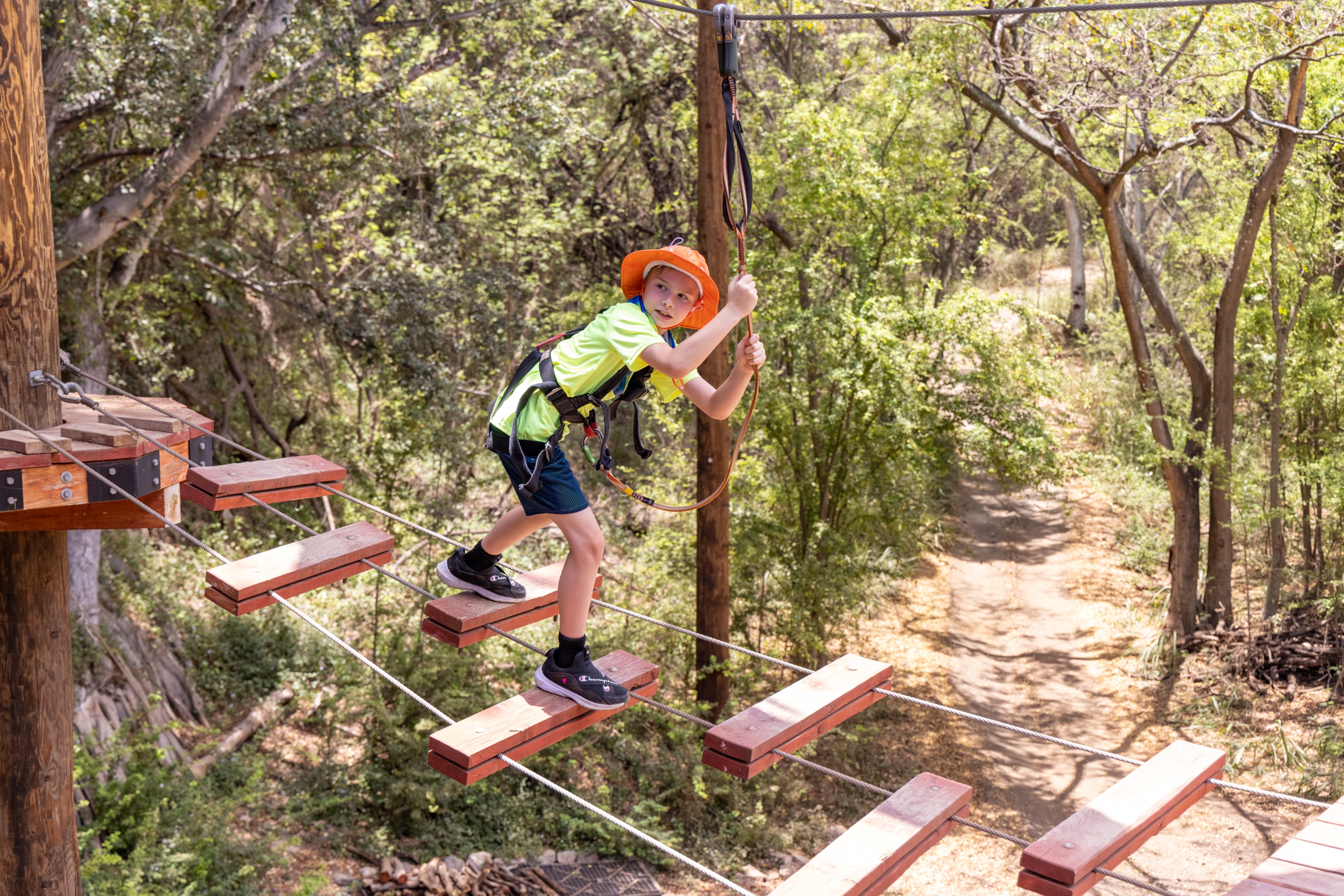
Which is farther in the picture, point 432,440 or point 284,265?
point 284,265

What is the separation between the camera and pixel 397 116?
963 centimetres

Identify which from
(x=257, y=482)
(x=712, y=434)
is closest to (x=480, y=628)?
(x=257, y=482)

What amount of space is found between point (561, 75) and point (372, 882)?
8.35 meters

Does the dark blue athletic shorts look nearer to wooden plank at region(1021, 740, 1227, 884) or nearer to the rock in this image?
wooden plank at region(1021, 740, 1227, 884)

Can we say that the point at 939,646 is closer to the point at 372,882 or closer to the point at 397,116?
the point at 372,882

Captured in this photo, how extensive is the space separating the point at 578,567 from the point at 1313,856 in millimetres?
2133

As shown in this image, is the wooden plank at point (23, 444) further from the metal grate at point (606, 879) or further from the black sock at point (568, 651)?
the metal grate at point (606, 879)

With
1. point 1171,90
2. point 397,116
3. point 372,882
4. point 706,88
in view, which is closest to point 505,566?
point 372,882

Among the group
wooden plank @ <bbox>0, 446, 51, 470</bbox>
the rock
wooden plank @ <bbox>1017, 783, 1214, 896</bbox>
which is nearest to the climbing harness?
wooden plank @ <bbox>1017, 783, 1214, 896</bbox>

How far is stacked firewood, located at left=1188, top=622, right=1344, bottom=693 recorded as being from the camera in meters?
11.0

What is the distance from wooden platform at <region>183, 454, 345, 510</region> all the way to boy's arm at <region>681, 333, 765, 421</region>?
5.41ft

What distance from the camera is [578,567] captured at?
3379 millimetres

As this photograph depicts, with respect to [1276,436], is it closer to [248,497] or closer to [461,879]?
[461,879]

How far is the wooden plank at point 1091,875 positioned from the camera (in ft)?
8.16
